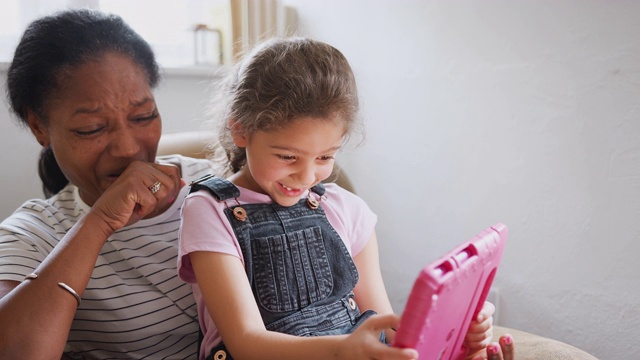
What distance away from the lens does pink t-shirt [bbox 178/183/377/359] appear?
0.97 m

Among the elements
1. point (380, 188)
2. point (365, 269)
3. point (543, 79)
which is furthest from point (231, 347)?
point (380, 188)

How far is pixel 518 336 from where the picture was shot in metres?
1.30

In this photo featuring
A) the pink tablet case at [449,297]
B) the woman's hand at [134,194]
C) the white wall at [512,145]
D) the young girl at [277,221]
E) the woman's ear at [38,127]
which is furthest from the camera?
the white wall at [512,145]

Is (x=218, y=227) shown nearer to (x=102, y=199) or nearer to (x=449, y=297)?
(x=102, y=199)

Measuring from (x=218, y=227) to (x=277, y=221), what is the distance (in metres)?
0.12

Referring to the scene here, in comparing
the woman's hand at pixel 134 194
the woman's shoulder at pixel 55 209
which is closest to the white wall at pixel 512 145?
the woman's shoulder at pixel 55 209

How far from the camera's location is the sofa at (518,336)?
1.16m

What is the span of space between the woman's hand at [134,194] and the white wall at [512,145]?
0.73m

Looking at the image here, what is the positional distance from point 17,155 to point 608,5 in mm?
1568

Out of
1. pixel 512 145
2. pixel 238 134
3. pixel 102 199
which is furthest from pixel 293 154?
pixel 512 145

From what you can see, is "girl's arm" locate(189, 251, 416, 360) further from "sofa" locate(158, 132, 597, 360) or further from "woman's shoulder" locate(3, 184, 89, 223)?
"sofa" locate(158, 132, 597, 360)

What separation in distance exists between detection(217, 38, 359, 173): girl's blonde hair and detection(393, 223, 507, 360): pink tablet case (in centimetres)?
33

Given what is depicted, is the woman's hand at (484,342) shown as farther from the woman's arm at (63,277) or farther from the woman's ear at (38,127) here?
the woman's ear at (38,127)

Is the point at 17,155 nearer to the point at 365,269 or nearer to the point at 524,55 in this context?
the point at 365,269
